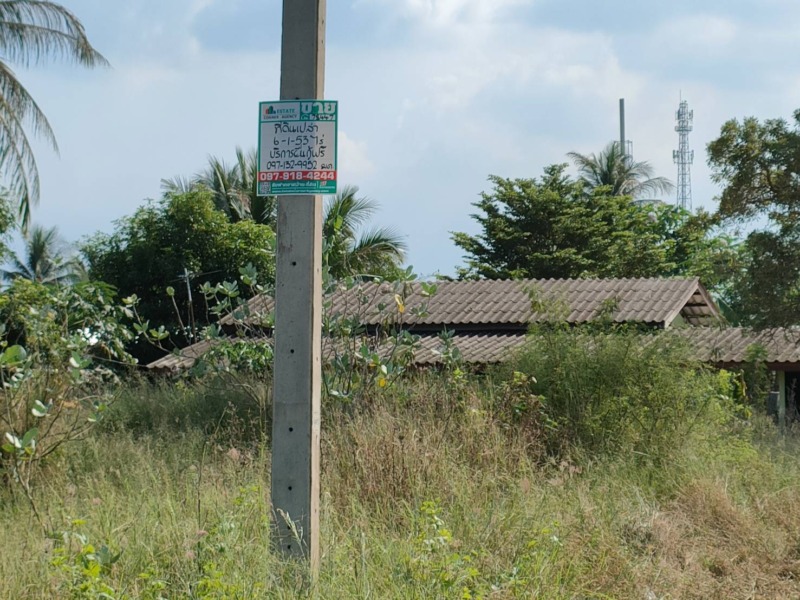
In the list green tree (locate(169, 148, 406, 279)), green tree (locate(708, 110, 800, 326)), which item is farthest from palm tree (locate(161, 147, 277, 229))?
green tree (locate(708, 110, 800, 326))

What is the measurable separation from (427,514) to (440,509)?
47 cm

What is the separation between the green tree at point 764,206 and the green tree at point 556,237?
18.8 metres

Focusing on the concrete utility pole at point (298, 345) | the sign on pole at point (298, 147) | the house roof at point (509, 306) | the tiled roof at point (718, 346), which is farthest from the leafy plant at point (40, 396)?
the house roof at point (509, 306)

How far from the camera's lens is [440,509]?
18.3ft

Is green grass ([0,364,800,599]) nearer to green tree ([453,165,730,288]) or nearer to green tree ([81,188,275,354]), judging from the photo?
green tree ([81,188,275,354])

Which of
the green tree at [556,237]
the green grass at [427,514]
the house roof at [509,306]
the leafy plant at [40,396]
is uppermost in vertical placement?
the green tree at [556,237]

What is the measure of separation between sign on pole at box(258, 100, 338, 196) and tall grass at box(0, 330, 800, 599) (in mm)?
1747

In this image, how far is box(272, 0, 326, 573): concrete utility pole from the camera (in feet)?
16.2

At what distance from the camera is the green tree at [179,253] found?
3073 cm

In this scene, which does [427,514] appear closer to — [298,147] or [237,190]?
[298,147]

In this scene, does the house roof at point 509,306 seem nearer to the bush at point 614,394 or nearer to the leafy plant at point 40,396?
the bush at point 614,394

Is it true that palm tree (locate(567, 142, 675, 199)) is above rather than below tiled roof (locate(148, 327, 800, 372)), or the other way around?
above

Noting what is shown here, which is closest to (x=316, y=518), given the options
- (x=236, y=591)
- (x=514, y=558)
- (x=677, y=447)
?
(x=236, y=591)

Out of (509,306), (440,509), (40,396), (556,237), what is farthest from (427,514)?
(556,237)
